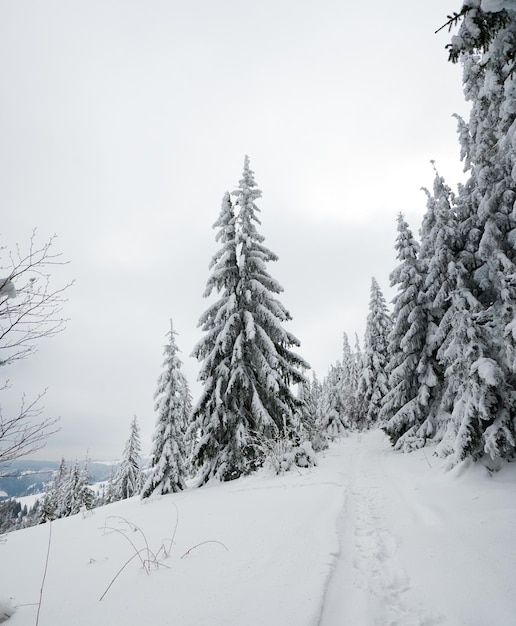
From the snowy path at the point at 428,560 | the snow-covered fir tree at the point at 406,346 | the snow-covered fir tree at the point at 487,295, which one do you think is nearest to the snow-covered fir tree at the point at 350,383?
the snow-covered fir tree at the point at 406,346

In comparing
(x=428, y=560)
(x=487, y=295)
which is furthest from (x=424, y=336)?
(x=428, y=560)

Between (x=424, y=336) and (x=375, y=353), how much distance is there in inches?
565

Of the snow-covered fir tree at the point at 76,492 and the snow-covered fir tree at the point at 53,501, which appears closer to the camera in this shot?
the snow-covered fir tree at the point at 53,501

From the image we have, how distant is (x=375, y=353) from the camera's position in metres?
28.2

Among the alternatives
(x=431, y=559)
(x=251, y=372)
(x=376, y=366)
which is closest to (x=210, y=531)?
(x=431, y=559)

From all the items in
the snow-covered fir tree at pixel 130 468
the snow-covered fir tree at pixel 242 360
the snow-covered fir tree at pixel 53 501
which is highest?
the snow-covered fir tree at pixel 242 360

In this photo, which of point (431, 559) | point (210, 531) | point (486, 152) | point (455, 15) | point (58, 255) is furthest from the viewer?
point (486, 152)

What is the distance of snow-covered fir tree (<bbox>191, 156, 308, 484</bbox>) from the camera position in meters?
11.5

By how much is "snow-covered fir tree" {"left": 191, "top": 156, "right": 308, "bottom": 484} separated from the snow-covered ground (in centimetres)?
526

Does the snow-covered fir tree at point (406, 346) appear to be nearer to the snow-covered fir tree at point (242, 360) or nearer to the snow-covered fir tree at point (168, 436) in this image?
the snow-covered fir tree at point (242, 360)

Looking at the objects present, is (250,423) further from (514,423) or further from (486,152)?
(486,152)

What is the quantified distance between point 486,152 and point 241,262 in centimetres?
884

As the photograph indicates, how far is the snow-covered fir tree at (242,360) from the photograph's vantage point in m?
11.5

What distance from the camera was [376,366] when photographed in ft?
92.3
